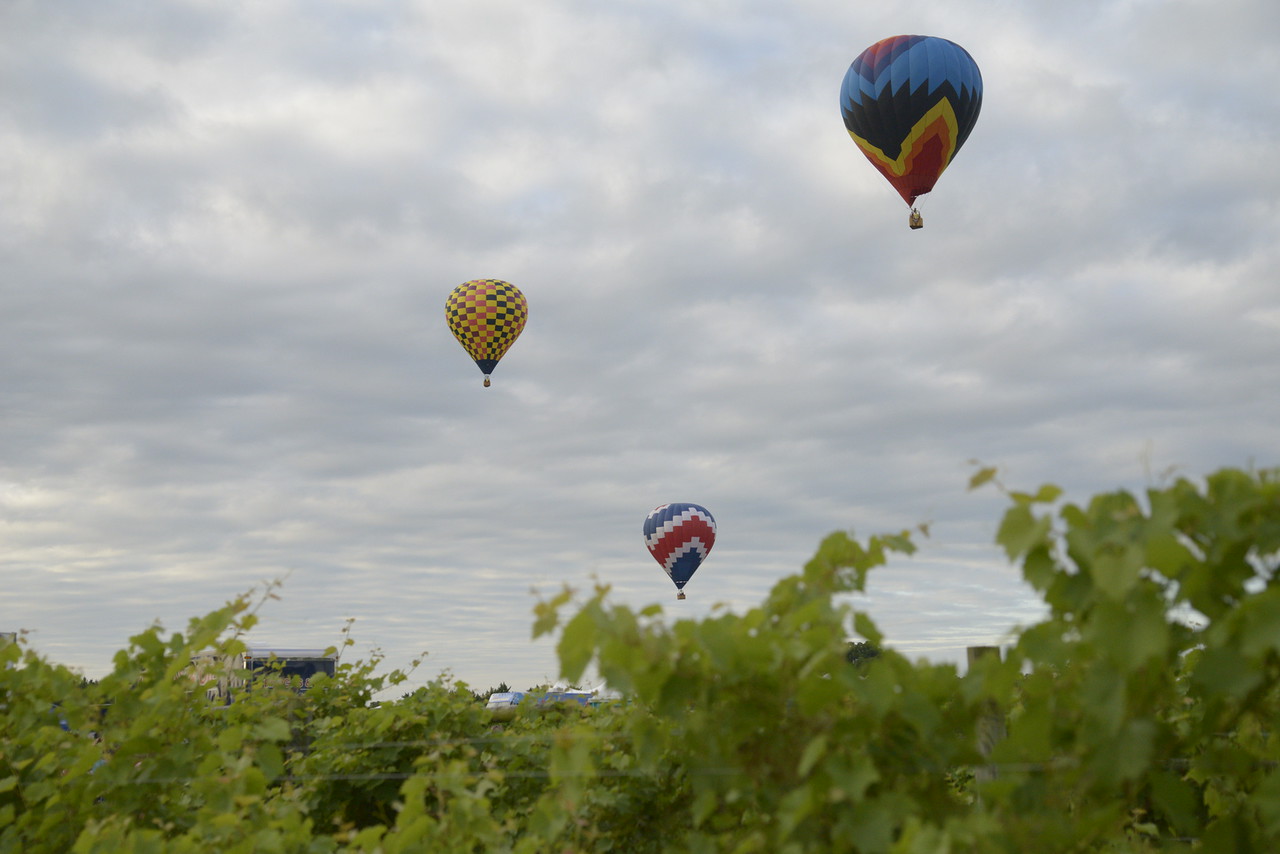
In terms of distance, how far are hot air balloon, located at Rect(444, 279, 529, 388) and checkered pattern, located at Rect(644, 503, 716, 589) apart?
880 cm

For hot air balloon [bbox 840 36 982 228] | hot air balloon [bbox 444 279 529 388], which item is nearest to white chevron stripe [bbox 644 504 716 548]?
hot air balloon [bbox 444 279 529 388]

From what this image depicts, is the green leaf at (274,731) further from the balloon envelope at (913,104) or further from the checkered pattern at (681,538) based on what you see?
the checkered pattern at (681,538)

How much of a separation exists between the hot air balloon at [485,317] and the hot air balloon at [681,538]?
8803mm

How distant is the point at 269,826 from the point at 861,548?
2194 mm

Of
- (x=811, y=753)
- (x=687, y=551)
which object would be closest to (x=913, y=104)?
(x=687, y=551)

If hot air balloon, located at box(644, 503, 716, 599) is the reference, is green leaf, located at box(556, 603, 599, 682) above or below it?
below

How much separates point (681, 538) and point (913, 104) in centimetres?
1769

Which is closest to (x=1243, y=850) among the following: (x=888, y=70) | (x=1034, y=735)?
(x=1034, y=735)

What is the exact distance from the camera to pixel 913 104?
20.2 m

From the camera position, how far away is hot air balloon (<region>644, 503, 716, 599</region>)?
34094mm

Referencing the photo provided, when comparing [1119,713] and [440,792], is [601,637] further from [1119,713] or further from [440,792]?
[1119,713]

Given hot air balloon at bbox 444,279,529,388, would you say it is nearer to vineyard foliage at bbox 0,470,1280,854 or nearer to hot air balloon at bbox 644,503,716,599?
hot air balloon at bbox 644,503,716,599

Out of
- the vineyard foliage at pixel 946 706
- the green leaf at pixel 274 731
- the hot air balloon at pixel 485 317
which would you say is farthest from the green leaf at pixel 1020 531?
the hot air balloon at pixel 485 317

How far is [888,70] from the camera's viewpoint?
2027cm
